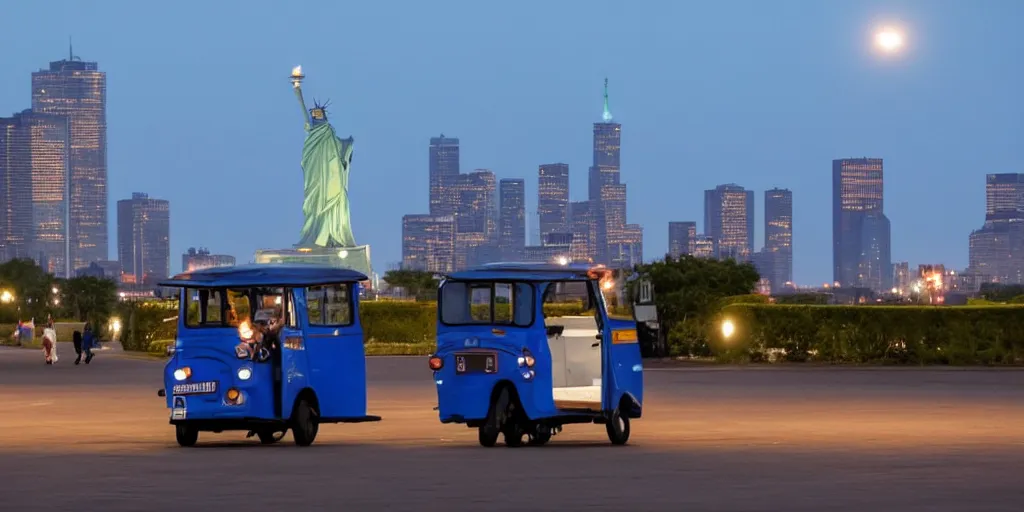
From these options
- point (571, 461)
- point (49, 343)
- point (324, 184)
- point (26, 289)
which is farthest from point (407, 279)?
point (571, 461)

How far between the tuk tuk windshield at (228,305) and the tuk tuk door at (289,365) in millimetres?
203

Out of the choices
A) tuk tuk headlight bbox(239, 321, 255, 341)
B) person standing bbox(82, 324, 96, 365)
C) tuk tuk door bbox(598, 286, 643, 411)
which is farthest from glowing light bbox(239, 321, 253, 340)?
person standing bbox(82, 324, 96, 365)

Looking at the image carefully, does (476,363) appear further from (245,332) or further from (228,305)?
(228,305)

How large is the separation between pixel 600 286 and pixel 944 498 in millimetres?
8557

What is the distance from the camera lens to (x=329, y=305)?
24844mm

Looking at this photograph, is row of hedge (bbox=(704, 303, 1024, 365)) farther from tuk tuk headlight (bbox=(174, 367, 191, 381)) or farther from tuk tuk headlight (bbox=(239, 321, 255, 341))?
tuk tuk headlight (bbox=(174, 367, 191, 381))

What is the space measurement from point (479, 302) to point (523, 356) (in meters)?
1.38

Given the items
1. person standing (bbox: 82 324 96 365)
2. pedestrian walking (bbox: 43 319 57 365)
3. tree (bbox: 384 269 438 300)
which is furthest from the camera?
tree (bbox: 384 269 438 300)

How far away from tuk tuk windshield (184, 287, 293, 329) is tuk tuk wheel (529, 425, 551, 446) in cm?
355

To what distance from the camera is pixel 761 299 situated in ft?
191

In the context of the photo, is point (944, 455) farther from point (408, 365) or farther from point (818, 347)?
point (408, 365)

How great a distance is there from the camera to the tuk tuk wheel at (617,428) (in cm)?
2317

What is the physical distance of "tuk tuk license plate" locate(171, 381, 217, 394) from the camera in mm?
23219

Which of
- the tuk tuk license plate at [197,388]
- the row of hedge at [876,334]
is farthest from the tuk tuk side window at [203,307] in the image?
the row of hedge at [876,334]
